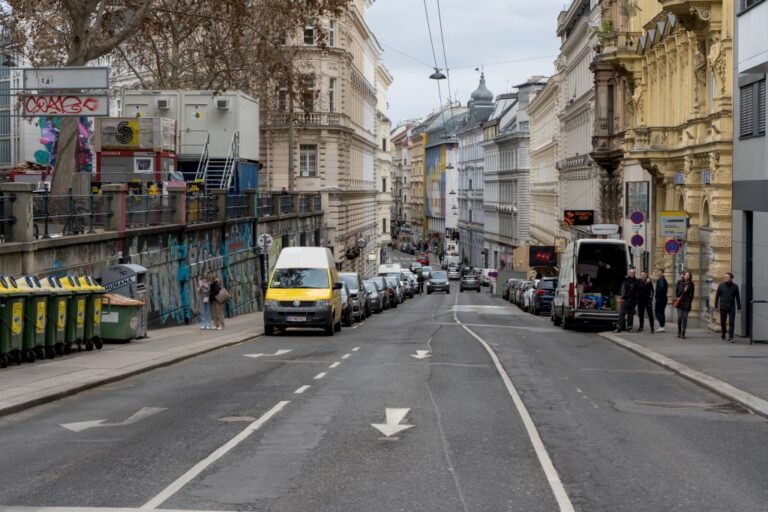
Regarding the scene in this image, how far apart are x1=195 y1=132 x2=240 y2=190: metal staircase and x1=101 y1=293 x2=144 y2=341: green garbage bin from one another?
1599 cm

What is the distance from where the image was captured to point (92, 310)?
76.5ft

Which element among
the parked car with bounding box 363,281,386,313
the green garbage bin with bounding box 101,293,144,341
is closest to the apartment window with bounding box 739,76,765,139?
the green garbage bin with bounding box 101,293,144,341

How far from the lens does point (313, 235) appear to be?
64000 millimetres

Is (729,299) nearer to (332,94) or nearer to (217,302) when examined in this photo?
(217,302)

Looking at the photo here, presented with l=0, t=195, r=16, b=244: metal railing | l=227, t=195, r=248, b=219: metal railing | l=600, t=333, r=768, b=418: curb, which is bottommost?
l=600, t=333, r=768, b=418: curb

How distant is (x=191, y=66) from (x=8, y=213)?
3075 centimetres

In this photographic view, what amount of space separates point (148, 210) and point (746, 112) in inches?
596

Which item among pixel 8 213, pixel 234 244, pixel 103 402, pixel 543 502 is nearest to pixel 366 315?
pixel 234 244

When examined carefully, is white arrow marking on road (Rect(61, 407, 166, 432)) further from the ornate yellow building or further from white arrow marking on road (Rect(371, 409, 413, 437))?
the ornate yellow building

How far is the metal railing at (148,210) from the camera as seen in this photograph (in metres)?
30.4

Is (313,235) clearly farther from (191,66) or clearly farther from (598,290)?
(598,290)

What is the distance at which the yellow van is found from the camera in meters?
31.1

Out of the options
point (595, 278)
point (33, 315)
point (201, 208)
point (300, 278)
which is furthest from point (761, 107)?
point (201, 208)

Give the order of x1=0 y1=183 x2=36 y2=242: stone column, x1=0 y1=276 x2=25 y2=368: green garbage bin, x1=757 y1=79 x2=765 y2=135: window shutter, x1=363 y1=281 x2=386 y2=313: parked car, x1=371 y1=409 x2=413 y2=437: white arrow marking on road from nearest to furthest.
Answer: x1=371 y1=409 x2=413 y2=437: white arrow marking on road → x1=0 y1=276 x2=25 y2=368: green garbage bin → x1=0 y1=183 x2=36 y2=242: stone column → x1=757 y1=79 x2=765 y2=135: window shutter → x1=363 y1=281 x2=386 y2=313: parked car
